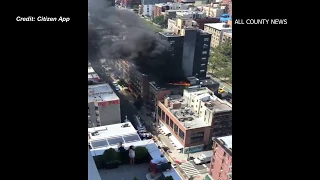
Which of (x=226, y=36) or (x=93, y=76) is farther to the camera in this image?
(x=226, y=36)

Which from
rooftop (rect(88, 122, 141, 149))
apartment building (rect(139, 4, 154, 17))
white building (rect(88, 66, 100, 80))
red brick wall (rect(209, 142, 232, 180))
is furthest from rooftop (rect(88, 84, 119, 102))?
apartment building (rect(139, 4, 154, 17))

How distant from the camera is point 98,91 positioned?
4.41 metres

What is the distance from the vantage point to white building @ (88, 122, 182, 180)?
3.51 m

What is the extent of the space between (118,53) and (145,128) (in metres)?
1.32

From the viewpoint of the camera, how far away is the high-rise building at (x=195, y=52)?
5340mm

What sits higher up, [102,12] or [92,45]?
[102,12]

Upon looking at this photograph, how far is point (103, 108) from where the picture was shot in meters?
4.14

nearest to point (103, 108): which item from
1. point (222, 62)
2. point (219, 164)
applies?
point (219, 164)

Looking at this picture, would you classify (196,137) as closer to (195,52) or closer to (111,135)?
(111,135)

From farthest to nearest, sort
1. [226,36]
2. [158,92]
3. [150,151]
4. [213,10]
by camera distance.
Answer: [213,10]
[226,36]
[158,92]
[150,151]

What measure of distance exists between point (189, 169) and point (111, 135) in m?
1.09

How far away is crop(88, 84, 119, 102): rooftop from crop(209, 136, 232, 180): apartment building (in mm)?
1688

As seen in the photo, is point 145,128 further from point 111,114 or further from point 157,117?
point 111,114
